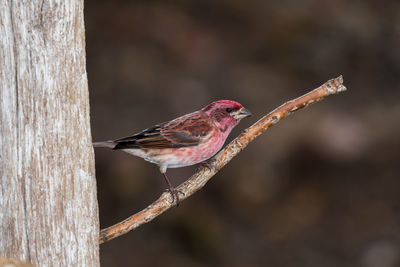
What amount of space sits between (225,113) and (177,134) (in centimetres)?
61

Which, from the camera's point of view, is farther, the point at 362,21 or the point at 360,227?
the point at 362,21

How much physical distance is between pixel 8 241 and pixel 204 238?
6570 millimetres

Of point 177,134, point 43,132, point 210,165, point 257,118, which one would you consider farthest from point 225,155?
point 257,118

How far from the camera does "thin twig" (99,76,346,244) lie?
195 inches

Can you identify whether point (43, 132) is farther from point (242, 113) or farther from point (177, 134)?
point (177, 134)

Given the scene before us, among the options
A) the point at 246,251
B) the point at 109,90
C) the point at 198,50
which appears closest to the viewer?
the point at 246,251

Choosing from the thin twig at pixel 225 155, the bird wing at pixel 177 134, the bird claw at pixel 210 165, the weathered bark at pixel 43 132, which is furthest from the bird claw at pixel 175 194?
the weathered bark at pixel 43 132

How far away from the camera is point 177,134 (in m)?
6.45

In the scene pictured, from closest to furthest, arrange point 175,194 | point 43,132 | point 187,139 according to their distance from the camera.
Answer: point 43,132 → point 175,194 → point 187,139

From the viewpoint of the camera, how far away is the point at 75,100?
429 centimetres

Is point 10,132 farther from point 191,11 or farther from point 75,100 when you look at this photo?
point 191,11

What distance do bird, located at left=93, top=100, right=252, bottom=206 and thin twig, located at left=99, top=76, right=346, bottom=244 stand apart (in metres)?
0.29

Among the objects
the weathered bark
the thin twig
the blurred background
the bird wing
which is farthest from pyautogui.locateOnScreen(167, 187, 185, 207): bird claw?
the blurred background

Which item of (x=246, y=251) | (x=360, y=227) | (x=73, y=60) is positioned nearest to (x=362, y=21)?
(x=360, y=227)
